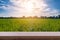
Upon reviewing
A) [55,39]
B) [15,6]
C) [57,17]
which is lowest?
[55,39]

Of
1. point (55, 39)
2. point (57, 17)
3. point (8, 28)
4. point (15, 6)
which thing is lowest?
point (55, 39)

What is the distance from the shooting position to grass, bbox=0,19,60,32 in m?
1.74

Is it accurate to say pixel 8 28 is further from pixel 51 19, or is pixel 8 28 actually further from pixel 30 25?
pixel 51 19

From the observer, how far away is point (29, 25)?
1759 mm

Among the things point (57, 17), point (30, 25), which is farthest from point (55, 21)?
point (30, 25)

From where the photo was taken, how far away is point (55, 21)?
1.77 metres

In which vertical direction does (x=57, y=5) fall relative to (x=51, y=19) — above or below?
above

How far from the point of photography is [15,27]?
1.75 metres

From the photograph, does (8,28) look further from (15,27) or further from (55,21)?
(55,21)

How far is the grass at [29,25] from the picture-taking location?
174 cm

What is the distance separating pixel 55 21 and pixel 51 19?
0.18ft

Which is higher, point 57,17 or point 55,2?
point 55,2

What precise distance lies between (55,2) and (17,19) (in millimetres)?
499

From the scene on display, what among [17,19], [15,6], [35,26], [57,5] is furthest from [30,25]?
[57,5]
